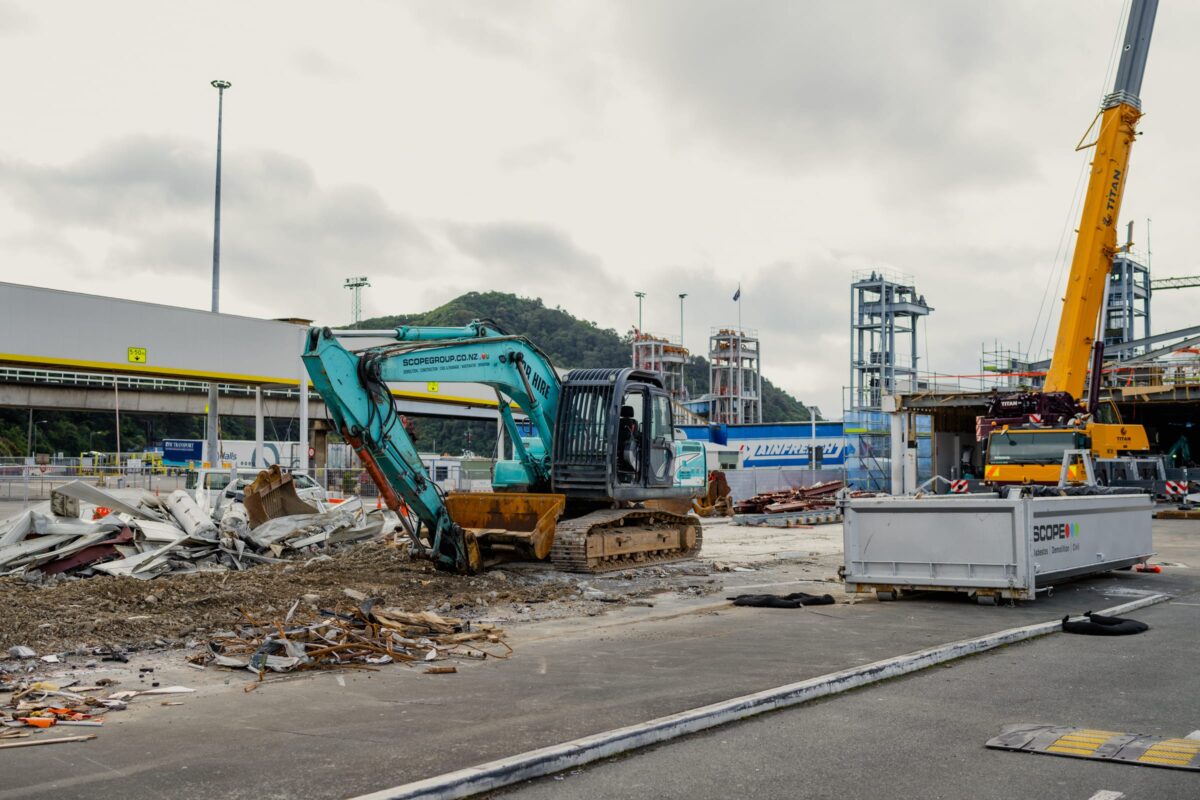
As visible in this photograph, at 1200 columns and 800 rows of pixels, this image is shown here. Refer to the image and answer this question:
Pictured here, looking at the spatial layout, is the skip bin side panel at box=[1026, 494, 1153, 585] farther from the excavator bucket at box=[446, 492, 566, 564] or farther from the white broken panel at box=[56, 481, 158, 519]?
the white broken panel at box=[56, 481, 158, 519]

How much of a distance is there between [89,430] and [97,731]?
9210 cm

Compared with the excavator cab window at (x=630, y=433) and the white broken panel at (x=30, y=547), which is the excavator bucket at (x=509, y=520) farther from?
the white broken panel at (x=30, y=547)

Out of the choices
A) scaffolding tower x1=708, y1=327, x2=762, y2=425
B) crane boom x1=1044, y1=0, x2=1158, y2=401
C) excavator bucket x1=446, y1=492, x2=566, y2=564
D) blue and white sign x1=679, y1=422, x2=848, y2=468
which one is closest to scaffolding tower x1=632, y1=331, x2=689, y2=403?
scaffolding tower x1=708, y1=327, x2=762, y2=425

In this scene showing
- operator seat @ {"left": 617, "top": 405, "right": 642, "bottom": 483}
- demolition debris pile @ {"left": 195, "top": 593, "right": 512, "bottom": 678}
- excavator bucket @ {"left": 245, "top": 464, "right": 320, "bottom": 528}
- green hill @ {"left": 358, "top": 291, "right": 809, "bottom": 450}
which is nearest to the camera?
demolition debris pile @ {"left": 195, "top": 593, "right": 512, "bottom": 678}

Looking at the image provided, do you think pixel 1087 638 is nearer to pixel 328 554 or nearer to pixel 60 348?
pixel 328 554

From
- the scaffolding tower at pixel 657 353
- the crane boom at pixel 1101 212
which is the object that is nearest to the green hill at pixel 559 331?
the scaffolding tower at pixel 657 353

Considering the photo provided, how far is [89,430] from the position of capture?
90125mm

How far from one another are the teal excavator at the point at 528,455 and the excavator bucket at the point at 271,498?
369 cm

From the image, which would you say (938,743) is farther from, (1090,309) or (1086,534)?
(1090,309)

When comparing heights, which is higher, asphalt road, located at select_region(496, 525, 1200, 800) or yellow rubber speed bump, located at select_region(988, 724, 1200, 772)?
yellow rubber speed bump, located at select_region(988, 724, 1200, 772)

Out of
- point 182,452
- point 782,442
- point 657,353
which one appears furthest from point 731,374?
point 182,452

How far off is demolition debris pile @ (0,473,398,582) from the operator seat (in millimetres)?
5288

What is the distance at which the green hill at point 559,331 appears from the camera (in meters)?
120

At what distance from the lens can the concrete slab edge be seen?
558cm
